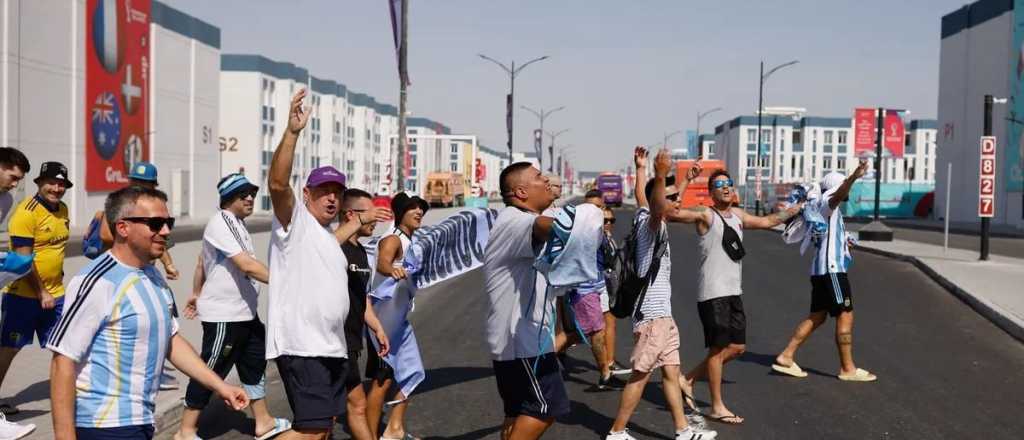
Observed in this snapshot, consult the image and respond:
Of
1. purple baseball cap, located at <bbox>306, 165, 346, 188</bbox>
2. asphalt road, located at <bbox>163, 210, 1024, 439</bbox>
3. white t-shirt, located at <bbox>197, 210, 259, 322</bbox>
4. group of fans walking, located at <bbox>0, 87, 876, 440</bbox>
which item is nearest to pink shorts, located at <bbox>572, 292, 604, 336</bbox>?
group of fans walking, located at <bbox>0, 87, 876, 440</bbox>

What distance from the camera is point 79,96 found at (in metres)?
40.2

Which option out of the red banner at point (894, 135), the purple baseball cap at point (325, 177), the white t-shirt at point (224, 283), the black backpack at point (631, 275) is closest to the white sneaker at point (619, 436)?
the black backpack at point (631, 275)

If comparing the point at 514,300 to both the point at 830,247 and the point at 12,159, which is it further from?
the point at 830,247

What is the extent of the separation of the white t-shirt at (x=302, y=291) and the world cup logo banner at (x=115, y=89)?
4025 cm

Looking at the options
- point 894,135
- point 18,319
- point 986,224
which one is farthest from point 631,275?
point 894,135

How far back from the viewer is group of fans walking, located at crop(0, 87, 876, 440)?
130 inches

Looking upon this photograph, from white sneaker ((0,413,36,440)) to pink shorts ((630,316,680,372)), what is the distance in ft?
12.5

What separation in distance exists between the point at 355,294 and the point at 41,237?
7.51ft

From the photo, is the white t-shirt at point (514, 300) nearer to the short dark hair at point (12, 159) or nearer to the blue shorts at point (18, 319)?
the short dark hair at point (12, 159)

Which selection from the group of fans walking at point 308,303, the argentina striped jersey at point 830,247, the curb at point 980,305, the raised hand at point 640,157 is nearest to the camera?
the group of fans walking at point 308,303

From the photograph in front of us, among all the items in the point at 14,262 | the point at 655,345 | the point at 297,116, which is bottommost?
the point at 655,345

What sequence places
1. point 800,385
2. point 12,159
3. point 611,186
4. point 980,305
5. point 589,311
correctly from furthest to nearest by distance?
1. point 611,186
2. point 980,305
3. point 800,385
4. point 589,311
5. point 12,159

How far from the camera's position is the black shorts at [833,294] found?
8508 millimetres

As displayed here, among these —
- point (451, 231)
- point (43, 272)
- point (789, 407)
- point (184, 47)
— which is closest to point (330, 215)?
point (451, 231)
